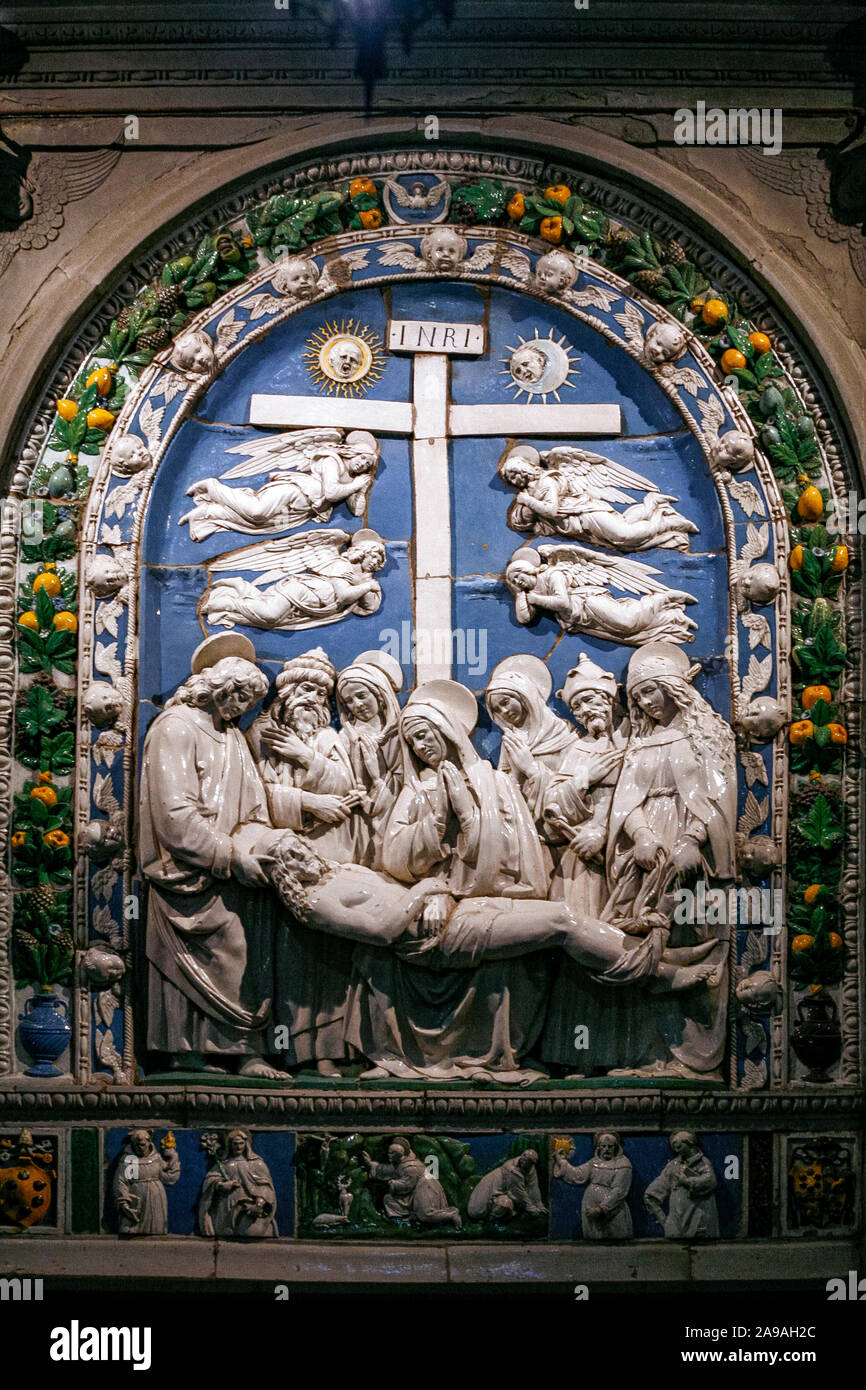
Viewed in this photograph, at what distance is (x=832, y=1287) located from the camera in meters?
6.68

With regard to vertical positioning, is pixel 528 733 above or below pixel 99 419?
below

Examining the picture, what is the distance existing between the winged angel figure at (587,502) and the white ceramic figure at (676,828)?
19.6 inches

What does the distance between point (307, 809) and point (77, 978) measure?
3.38 feet

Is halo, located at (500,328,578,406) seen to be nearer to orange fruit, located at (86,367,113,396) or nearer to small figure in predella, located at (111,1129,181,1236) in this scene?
orange fruit, located at (86,367,113,396)

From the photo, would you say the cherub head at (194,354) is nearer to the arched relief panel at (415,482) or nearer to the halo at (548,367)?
the arched relief panel at (415,482)

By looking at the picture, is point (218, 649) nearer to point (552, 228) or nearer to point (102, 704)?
point (102, 704)

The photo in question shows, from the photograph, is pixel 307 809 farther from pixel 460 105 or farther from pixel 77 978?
pixel 460 105

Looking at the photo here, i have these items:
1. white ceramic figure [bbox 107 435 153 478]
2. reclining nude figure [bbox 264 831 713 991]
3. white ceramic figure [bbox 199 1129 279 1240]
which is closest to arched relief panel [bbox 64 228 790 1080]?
white ceramic figure [bbox 107 435 153 478]

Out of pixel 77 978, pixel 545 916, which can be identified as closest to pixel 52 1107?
pixel 77 978

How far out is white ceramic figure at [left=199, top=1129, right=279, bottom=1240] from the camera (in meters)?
6.70

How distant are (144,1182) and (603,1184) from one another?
5.30 feet

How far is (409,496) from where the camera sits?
7109 mm

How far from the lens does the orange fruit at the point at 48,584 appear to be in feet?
22.7

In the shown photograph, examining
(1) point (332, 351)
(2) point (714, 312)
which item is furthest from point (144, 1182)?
(2) point (714, 312)
